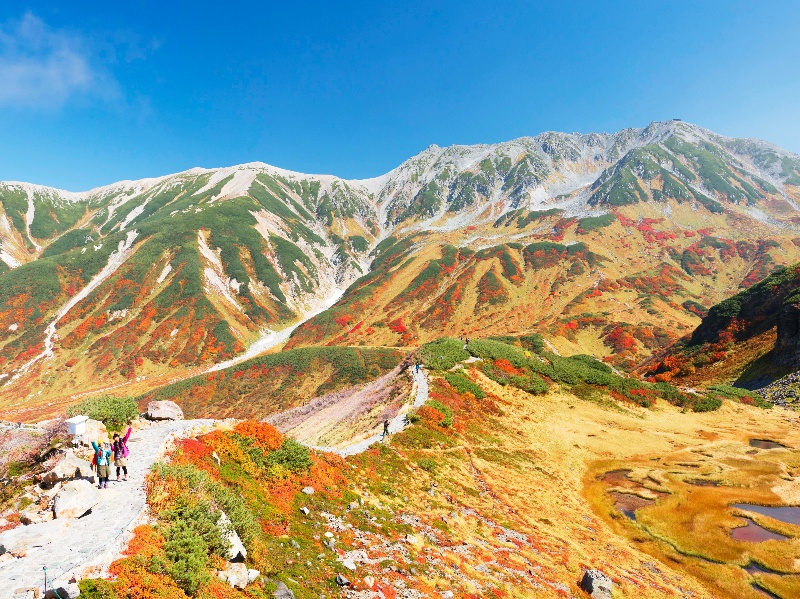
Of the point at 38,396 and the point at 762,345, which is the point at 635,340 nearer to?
the point at 762,345

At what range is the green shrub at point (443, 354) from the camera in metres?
50.7

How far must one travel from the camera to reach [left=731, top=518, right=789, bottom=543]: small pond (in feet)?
81.0

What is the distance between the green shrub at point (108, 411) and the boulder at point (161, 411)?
6.31 ft

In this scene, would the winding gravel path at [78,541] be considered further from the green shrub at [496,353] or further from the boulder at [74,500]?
the green shrub at [496,353]

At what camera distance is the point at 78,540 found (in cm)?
1098

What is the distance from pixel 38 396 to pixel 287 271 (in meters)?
106

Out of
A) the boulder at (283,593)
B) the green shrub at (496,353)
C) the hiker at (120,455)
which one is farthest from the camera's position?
the green shrub at (496,353)

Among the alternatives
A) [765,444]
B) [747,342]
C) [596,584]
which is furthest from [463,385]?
[747,342]

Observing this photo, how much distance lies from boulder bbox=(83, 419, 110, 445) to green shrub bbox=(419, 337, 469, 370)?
3647 cm

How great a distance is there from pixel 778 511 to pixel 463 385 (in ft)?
90.9

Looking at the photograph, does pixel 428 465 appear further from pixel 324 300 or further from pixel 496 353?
pixel 324 300

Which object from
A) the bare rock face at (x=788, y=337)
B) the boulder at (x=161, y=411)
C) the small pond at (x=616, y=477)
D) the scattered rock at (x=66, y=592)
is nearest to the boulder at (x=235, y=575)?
the scattered rock at (x=66, y=592)

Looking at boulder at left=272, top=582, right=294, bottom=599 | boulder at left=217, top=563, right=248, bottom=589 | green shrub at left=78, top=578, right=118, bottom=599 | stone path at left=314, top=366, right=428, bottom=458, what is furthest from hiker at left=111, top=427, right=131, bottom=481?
stone path at left=314, top=366, right=428, bottom=458

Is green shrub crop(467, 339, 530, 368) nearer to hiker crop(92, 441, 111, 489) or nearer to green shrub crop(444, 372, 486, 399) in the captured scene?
green shrub crop(444, 372, 486, 399)
